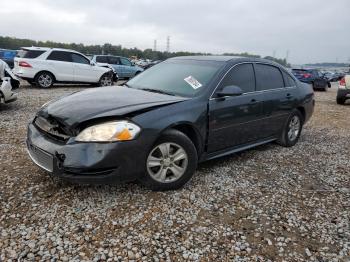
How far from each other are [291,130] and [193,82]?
248 cm

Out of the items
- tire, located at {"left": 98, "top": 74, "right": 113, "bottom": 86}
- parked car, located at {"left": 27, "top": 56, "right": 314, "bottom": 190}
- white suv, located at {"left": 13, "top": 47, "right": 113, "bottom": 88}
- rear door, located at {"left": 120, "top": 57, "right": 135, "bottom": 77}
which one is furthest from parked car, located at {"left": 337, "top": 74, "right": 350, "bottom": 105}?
rear door, located at {"left": 120, "top": 57, "right": 135, "bottom": 77}

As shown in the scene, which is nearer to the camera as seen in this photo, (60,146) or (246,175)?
(60,146)

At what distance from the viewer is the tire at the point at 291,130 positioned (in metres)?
5.70

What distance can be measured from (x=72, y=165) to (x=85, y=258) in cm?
92

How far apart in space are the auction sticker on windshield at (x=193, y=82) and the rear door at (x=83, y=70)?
10.5m

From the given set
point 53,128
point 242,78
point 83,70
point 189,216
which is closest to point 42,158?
point 53,128

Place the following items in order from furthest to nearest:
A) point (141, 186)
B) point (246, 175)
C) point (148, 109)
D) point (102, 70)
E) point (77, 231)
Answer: point (102, 70) → point (246, 175) → point (141, 186) → point (148, 109) → point (77, 231)

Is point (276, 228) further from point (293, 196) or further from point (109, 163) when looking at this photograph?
point (109, 163)

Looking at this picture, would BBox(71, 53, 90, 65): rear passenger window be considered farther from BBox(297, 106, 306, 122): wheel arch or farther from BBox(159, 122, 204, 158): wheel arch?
BBox(159, 122, 204, 158): wheel arch

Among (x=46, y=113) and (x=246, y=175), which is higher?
(x=46, y=113)

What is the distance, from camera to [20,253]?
101 inches

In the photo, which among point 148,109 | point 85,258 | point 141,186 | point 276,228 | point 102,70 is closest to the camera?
point 85,258

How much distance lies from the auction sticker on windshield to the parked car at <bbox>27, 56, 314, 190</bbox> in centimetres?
1

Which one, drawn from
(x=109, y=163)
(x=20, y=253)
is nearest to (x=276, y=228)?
(x=109, y=163)
